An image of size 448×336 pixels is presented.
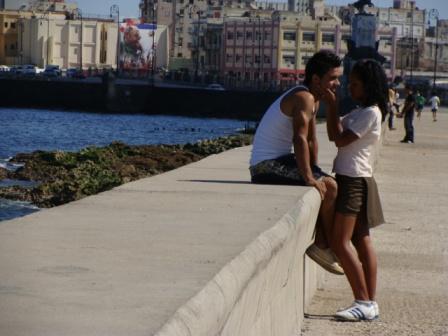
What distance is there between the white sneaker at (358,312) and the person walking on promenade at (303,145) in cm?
22

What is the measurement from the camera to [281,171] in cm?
831

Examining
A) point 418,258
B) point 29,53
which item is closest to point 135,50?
point 29,53

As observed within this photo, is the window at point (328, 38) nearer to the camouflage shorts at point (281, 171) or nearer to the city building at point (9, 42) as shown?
the city building at point (9, 42)

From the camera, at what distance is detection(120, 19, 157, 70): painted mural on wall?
14125cm

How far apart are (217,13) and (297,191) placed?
498ft

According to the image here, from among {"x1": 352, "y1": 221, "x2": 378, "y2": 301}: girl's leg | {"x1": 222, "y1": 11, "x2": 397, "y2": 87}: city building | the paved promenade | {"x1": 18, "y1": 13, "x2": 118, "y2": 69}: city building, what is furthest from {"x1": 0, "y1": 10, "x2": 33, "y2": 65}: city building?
{"x1": 352, "y1": 221, "x2": 378, "y2": 301}: girl's leg

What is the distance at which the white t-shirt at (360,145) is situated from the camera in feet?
24.0

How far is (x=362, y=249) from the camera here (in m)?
7.42

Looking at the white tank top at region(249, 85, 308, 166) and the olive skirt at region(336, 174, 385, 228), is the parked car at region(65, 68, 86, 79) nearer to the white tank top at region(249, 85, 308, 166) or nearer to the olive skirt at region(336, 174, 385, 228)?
the white tank top at region(249, 85, 308, 166)

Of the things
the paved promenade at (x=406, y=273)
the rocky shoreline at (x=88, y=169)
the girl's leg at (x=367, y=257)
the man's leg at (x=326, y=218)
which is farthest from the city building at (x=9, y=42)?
the girl's leg at (x=367, y=257)

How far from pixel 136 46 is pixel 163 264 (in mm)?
138375

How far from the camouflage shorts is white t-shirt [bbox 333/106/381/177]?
65cm

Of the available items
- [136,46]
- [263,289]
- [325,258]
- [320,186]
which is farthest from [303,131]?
[136,46]

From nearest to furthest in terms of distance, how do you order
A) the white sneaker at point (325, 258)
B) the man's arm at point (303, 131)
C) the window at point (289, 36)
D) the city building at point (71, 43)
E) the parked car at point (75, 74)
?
the white sneaker at point (325, 258) → the man's arm at point (303, 131) → the parked car at point (75, 74) → the window at point (289, 36) → the city building at point (71, 43)
